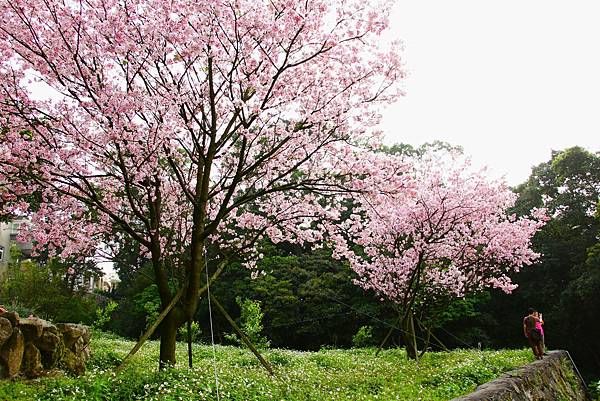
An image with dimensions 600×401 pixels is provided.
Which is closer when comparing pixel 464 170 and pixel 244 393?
pixel 244 393

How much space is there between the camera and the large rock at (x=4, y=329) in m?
6.75

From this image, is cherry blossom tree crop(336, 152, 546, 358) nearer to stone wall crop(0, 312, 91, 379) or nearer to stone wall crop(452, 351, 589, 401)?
stone wall crop(452, 351, 589, 401)

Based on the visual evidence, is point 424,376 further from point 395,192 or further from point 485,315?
point 485,315

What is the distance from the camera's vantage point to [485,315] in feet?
83.1

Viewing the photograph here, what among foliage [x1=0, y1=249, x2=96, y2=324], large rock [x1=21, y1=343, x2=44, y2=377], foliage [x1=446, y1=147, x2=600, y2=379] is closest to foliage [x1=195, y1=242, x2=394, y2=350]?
foliage [x1=446, y1=147, x2=600, y2=379]

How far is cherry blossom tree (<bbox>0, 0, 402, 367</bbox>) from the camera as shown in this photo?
6555mm

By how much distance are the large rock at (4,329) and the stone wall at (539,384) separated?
21.0 ft

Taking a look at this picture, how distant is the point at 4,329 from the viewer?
270 inches

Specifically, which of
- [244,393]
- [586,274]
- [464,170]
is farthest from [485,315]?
[244,393]

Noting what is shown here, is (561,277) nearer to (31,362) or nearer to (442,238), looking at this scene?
(442,238)

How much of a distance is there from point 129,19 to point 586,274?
2314 cm

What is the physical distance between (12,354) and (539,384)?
912cm

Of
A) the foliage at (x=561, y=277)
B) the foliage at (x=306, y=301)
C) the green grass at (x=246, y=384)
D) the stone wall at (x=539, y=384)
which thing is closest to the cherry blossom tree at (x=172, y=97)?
the green grass at (x=246, y=384)

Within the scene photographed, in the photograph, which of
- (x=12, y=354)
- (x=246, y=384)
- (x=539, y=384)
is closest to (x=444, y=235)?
(x=539, y=384)
